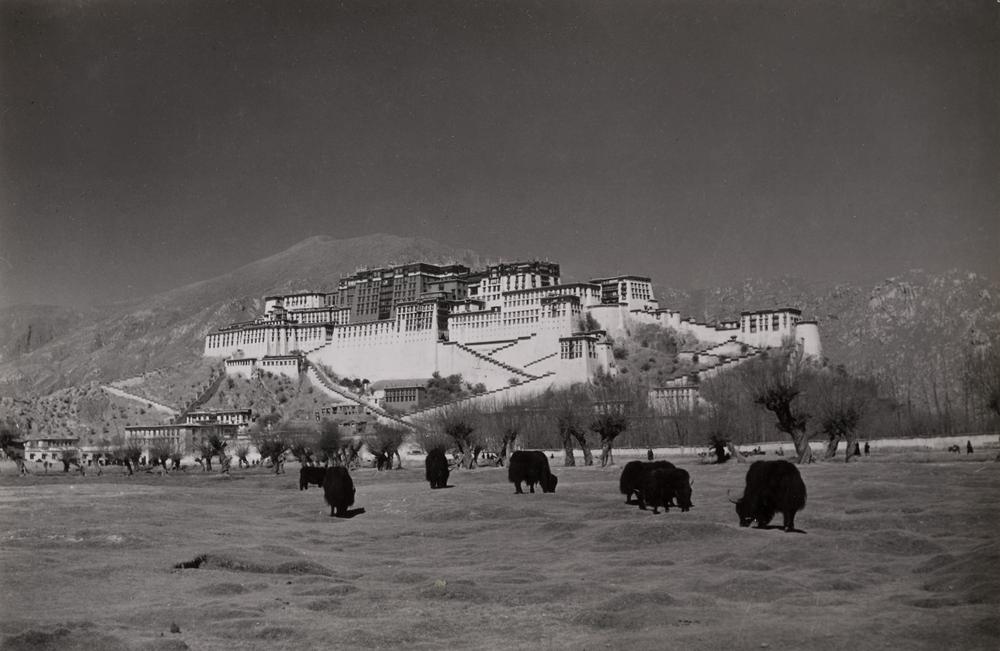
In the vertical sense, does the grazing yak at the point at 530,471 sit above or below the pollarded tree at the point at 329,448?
below

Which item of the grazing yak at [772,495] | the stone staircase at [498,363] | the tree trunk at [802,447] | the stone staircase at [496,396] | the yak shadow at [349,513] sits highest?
the stone staircase at [498,363]

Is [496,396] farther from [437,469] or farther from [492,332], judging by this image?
[437,469]

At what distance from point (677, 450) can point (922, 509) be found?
180 ft

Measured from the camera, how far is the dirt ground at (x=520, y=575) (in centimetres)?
1484

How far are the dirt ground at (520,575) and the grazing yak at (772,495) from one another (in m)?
0.84

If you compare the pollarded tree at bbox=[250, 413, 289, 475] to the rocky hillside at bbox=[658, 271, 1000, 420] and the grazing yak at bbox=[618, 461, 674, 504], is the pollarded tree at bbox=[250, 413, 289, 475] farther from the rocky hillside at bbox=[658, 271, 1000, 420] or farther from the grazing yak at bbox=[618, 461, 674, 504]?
the rocky hillside at bbox=[658, 271, 1000, 420]

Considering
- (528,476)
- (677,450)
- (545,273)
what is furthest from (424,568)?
(545,273)

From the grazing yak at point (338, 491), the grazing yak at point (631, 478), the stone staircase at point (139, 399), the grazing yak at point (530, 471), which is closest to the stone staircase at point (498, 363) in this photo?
the stone staircase at point (139, 399)

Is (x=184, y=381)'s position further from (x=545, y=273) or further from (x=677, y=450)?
(x=677, y=450)

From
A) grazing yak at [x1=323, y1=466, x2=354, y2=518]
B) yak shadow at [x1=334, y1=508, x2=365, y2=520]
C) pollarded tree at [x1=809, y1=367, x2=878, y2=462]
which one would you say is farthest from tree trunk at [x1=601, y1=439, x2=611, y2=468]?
grazing yak at [x1=323, y1=466, x2=354, y2=518]

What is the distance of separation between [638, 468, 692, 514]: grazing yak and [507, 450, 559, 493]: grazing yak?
23.7 feet

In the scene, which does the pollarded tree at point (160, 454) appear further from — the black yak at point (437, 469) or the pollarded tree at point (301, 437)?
the black yak at point (437, 469)

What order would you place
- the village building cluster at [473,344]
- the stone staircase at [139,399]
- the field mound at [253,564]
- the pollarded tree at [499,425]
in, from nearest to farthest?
1. the field mound at [253,564]
2. the pollarded tree at [499,425]
3. the village building cluster at [473,344]
4. the stone staircase at [139,399]

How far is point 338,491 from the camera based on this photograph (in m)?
34.8
